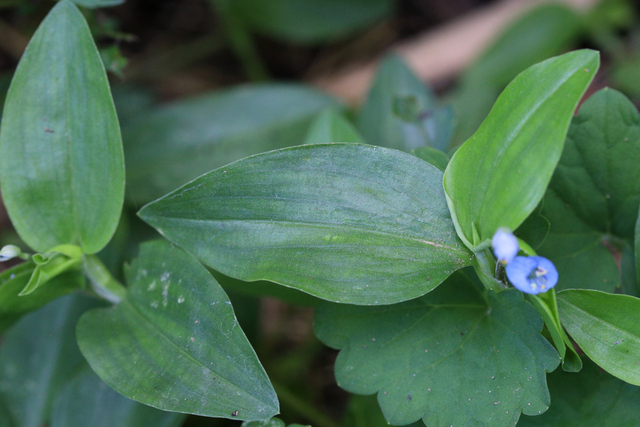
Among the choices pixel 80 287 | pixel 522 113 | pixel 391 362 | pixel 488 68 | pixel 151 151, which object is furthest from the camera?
pixel 488 68

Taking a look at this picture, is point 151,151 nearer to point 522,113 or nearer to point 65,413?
point 65,413

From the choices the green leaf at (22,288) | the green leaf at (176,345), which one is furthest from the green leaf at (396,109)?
the green leaf at (22,288)

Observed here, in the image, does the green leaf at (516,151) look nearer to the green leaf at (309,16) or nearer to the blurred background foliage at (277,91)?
the blurred background foliage at (277,91)

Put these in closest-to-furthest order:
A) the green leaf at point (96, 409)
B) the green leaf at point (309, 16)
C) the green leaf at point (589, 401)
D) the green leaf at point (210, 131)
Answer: the green leaf at point (589, 401)
the green leaf at point (96, 409)
the green leaf at point (210, 131)
the green leaf at point (309, 16)

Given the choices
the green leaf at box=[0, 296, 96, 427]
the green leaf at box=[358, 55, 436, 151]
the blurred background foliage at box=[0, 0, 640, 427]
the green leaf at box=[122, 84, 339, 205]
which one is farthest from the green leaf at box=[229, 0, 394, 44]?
the green leaf at box=[0, 296, 96, 427]

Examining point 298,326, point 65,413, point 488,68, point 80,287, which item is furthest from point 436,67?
point 65,413

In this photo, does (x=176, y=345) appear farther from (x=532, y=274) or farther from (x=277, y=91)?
(x=277, y=91)

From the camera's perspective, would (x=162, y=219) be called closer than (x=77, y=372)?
Yes
